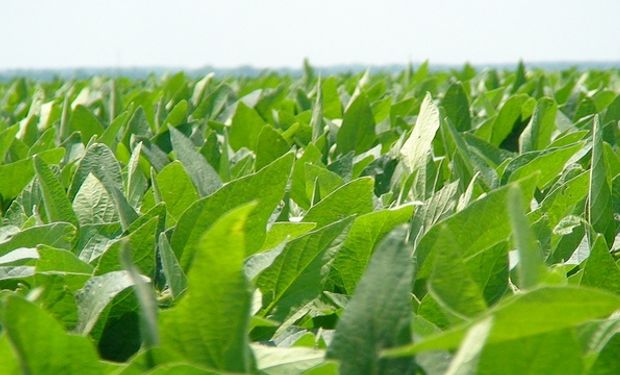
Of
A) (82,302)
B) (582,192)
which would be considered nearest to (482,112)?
(582,192)

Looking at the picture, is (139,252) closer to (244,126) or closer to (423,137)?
(423,137)

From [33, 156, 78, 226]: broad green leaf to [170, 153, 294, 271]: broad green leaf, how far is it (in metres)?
0.25

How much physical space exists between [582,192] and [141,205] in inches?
27.9

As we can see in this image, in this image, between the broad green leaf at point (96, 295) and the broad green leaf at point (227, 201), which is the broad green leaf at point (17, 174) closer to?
the broad green leaf at point (227, 201)

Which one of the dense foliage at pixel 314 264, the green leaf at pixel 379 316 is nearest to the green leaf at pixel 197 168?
the dense foliage at pixel 314 264

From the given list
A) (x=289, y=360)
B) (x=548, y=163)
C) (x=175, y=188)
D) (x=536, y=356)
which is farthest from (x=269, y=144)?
(x=536, y=356)

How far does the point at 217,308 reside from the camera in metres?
0.64

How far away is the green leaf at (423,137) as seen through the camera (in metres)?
1.34

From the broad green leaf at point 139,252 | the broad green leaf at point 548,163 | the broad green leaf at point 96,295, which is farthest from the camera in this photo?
the broad green leaf at point 548,163

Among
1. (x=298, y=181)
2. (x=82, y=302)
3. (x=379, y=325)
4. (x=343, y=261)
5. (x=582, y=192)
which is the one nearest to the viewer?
(x=379, y=325)

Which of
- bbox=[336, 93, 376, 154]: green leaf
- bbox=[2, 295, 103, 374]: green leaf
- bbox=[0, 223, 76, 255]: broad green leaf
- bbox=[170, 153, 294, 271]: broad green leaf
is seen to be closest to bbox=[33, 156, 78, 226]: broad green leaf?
bbox=[0, 223, 76, 255]: broad green leaf

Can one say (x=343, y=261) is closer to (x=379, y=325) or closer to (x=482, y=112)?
(x=379, y=325)

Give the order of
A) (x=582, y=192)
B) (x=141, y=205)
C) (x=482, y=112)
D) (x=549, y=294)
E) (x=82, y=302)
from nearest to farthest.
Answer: (x=549, y=294), (x=82, y=302), (x=582, y=192), (x=141, y=205), (x=482, y=112)

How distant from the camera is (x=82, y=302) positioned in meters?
0.83
